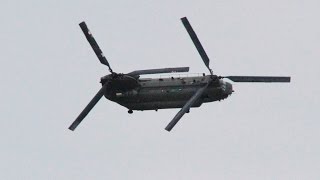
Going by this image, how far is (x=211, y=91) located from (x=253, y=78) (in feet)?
16.9

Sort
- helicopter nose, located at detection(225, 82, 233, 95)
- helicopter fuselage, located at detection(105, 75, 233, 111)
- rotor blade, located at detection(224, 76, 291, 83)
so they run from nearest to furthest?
helicopter fuselage, located at detection(105, 75, 233, 111)
rotor blade, located at detection(224, 76, 291, 83)
helicopter nose, located at detection(225, 82, 233, 95)

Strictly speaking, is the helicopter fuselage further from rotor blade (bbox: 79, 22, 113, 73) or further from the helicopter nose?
rotor blade (bbox: 79, 22, 113, 73)

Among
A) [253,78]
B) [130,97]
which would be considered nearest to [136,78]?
[130,97]

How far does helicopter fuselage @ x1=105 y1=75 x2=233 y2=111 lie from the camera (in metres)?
152

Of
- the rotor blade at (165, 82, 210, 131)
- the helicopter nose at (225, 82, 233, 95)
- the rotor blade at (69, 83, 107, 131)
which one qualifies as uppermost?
the rotor blade at (69, 83, 107, 131)

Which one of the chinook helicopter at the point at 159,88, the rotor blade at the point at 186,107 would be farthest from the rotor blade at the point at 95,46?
the rotor blade at the point at 186,107

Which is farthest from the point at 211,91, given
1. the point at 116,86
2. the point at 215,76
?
the point at 116,86

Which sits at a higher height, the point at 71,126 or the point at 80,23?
the point at 80,23

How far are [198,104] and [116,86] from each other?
986cm

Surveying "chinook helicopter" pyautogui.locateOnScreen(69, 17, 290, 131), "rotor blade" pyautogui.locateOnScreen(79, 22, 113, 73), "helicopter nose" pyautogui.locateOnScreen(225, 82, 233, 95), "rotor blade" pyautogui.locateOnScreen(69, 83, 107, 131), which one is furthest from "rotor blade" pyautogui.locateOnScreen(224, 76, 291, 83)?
"rotor blade" pyautogui.locateOnScreen(69, 83, 107, 131)

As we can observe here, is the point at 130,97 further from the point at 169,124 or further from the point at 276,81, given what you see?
the point at 276,81

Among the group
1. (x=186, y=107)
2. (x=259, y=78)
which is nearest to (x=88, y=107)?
(x=186, y=107)

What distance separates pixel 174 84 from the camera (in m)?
153

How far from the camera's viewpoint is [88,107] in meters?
152
